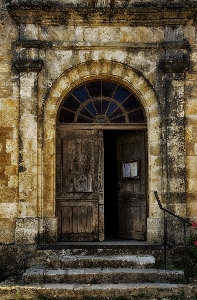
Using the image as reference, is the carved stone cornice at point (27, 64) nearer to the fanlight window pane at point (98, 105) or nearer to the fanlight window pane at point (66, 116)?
the fanlight window pane at point (66, 116)

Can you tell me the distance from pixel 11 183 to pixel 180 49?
407 cm

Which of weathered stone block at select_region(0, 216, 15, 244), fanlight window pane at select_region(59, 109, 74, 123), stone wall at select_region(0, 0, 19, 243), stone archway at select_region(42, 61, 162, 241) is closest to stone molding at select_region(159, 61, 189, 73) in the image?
stone archway at select_region(42, 61, 162, 241)

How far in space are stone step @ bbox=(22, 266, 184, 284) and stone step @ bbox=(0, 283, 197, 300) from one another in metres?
0.23

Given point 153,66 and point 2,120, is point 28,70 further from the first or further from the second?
point 153,66

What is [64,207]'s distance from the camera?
8.03m

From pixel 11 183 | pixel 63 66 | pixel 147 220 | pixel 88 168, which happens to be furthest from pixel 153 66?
pixel 11 183

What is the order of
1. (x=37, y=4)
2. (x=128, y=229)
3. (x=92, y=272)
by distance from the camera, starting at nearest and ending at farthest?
(x=92, y=272)
(x=37, y=4)
(x=128, y=229)

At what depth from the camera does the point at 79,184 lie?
8.08 metres

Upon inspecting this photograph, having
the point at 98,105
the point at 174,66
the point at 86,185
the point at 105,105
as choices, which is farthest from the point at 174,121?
the point at 86,185

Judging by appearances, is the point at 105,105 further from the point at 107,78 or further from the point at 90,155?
the point at 90,155

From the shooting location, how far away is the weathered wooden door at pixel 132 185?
817 cm

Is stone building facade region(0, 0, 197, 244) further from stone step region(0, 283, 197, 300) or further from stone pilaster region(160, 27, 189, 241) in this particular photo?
stone step region(0, 283, 197, 300)

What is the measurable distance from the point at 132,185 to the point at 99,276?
2.37 meters

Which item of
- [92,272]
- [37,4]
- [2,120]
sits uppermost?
[37,4]
